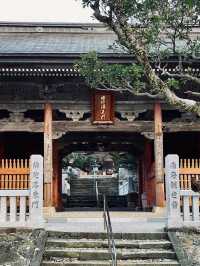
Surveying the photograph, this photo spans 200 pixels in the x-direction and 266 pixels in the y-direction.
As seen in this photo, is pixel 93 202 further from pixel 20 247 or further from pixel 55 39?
pixel 20 247

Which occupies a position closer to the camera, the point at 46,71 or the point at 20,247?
the point at 20,247

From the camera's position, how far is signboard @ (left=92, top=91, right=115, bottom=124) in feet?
49.0

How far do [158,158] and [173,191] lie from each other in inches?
126

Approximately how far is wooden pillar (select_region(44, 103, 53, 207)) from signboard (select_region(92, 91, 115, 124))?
4.46 ft

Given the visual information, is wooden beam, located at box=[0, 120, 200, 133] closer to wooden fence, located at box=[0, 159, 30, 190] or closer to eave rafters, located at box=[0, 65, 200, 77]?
eave rafters, located at box=[0, 65, 200, 77]

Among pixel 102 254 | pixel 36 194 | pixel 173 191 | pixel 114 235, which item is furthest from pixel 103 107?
pixel 102 254

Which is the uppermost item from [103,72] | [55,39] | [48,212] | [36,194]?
[55,39]

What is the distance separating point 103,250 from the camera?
10211 mm

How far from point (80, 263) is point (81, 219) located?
388 centimetres

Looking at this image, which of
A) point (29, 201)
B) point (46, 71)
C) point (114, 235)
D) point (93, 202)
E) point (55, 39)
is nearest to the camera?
point (114, 235)

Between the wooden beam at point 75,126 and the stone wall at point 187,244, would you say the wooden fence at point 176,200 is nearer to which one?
the stone wall at point 187,244

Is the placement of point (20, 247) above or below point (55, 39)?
below

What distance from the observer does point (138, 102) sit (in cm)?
1520

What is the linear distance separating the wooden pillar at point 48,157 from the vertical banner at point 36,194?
2.70 metres
